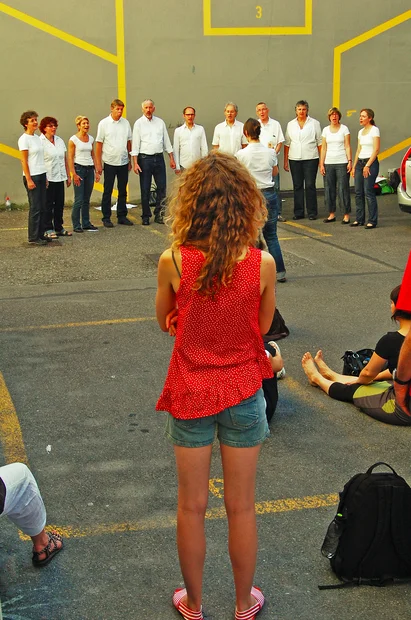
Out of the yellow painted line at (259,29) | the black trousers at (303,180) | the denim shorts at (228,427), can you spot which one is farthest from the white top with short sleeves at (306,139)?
the denim shorts at (228,427)

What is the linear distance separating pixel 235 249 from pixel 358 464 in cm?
238

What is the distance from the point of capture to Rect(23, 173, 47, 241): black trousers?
12.1 metres

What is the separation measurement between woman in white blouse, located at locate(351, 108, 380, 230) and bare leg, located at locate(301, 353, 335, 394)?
7556 mm

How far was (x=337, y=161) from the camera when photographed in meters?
14.1

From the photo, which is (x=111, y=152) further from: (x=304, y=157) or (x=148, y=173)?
(x=304, y=157)

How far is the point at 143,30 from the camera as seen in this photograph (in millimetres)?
15742

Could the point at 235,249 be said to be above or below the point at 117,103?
below

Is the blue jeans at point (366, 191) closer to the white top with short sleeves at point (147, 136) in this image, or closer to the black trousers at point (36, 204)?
the white top with short sleeves at point (147, 136)

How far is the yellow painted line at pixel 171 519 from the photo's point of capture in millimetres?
4242

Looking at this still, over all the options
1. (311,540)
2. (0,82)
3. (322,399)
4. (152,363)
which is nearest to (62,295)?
(152,363)

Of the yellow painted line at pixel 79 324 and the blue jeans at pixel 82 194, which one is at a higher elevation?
the blue jeans at pixel 82 194

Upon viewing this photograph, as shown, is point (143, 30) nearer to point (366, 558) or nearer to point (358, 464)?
point (358, 464)

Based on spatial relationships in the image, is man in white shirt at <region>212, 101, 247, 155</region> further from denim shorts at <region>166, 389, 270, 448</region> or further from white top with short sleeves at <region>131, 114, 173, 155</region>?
denim shorts at <region>166, 389, 270, 448</region>

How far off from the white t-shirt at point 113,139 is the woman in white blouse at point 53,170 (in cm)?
117
